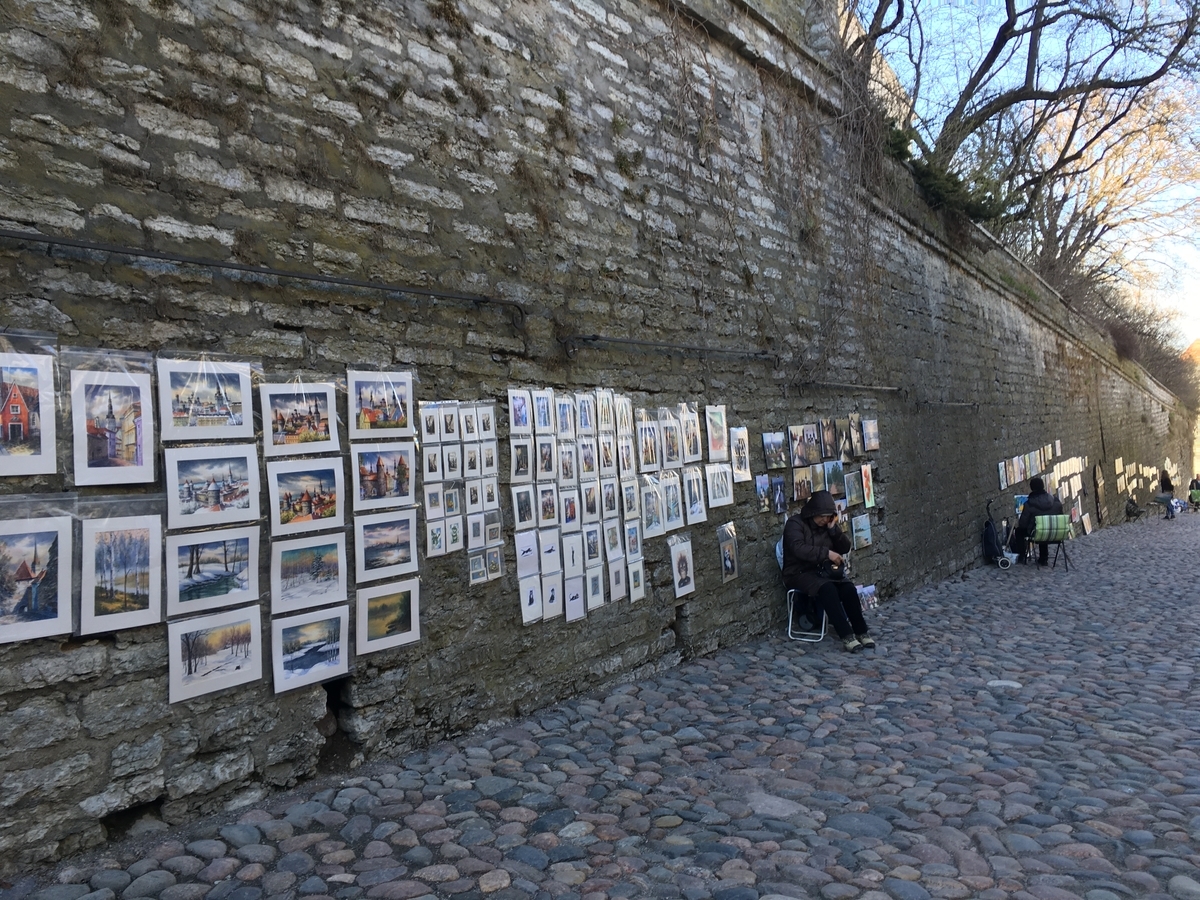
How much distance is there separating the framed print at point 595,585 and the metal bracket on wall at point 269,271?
58.2 inches

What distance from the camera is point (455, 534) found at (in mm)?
4152

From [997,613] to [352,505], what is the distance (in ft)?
20.9

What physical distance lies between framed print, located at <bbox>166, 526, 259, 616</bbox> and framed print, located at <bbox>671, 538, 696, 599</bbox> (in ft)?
9.77

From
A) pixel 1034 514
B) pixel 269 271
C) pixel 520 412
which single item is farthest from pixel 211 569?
pixel 1034 514

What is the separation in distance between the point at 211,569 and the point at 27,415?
2.70 ft

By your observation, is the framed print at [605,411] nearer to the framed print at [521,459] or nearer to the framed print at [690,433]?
the framed print at [521,459]

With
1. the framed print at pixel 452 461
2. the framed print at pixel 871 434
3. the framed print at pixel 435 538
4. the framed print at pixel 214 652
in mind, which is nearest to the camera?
the framed print at pixel 214 652

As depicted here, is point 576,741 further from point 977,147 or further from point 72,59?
point 977,147

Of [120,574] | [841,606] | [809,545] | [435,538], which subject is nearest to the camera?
Result: [120,574]

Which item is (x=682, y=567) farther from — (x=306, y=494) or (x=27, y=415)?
(x=27, y=415)

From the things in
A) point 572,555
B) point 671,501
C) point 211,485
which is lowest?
point 572,555

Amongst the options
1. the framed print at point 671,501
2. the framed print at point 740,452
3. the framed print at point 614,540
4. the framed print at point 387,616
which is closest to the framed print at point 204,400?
the framed print at point 387,616

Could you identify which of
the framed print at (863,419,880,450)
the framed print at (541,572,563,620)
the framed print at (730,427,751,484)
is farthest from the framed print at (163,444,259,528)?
the framed print at (863,419,880,450)

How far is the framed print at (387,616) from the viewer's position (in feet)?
12.2
